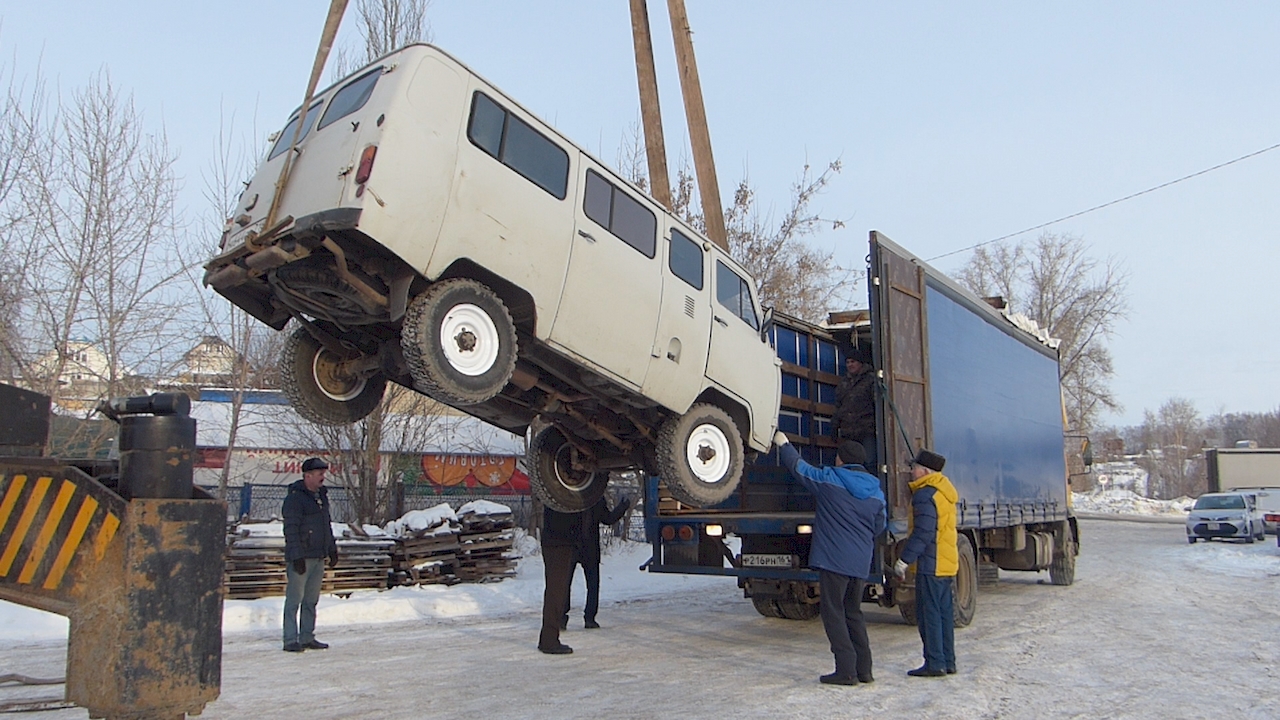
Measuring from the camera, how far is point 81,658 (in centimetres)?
248

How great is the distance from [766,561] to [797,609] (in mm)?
2017

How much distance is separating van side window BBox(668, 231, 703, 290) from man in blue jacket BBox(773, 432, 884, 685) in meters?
1.62

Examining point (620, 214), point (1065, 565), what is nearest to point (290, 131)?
point (620, 214)

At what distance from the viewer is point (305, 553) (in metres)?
8.35

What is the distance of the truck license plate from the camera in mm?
8461

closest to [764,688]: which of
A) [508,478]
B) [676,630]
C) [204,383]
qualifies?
[676,630]

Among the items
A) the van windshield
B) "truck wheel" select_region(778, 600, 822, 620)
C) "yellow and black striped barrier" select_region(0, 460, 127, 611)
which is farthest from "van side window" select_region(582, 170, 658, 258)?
the van windshield

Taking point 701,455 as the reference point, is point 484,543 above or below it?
below

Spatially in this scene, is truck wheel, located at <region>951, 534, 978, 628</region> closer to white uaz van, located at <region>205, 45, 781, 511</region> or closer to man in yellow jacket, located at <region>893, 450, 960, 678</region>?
man in yellow jacket, located at <region>893, 450, 960, 678</region>

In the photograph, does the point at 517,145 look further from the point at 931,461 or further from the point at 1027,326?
the point at 1027,326

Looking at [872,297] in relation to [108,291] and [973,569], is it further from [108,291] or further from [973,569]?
[108,291]

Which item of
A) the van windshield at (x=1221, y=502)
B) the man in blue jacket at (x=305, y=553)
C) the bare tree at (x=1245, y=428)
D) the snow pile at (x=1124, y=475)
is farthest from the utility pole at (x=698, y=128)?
the bare tree at (x=1245, y=428)

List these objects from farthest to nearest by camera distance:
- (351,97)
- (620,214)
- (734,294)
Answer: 1. (734,294)
2. (620,214)
3. (351,97)

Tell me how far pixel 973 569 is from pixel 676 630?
10.6ft
